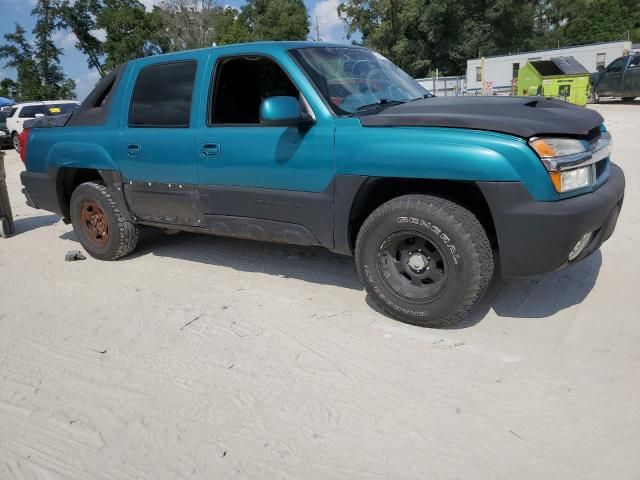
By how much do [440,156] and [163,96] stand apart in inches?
101

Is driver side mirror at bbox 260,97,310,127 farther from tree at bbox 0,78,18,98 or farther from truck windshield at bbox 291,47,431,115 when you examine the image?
tree at bbox 0,78,18,98

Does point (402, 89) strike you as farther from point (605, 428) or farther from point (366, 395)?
point (605, 428)

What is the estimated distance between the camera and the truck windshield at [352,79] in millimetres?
3682

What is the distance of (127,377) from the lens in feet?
10.3

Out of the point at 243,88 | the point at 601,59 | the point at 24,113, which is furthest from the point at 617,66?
the point at 24,113

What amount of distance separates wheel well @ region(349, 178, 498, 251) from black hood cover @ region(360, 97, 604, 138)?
370 mm

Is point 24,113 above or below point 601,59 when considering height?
above

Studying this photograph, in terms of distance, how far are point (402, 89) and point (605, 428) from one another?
2845mm

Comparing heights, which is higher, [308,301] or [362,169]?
[362,169]

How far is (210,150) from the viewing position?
408 centimetres

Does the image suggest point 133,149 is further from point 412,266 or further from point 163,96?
point 412,266

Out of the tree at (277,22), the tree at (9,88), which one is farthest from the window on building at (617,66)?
the tree at (9,88)

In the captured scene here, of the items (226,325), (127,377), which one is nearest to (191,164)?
(226,325)

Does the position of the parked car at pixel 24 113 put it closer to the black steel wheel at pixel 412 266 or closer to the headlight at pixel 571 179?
the black steel wheel at pixel 412 266
